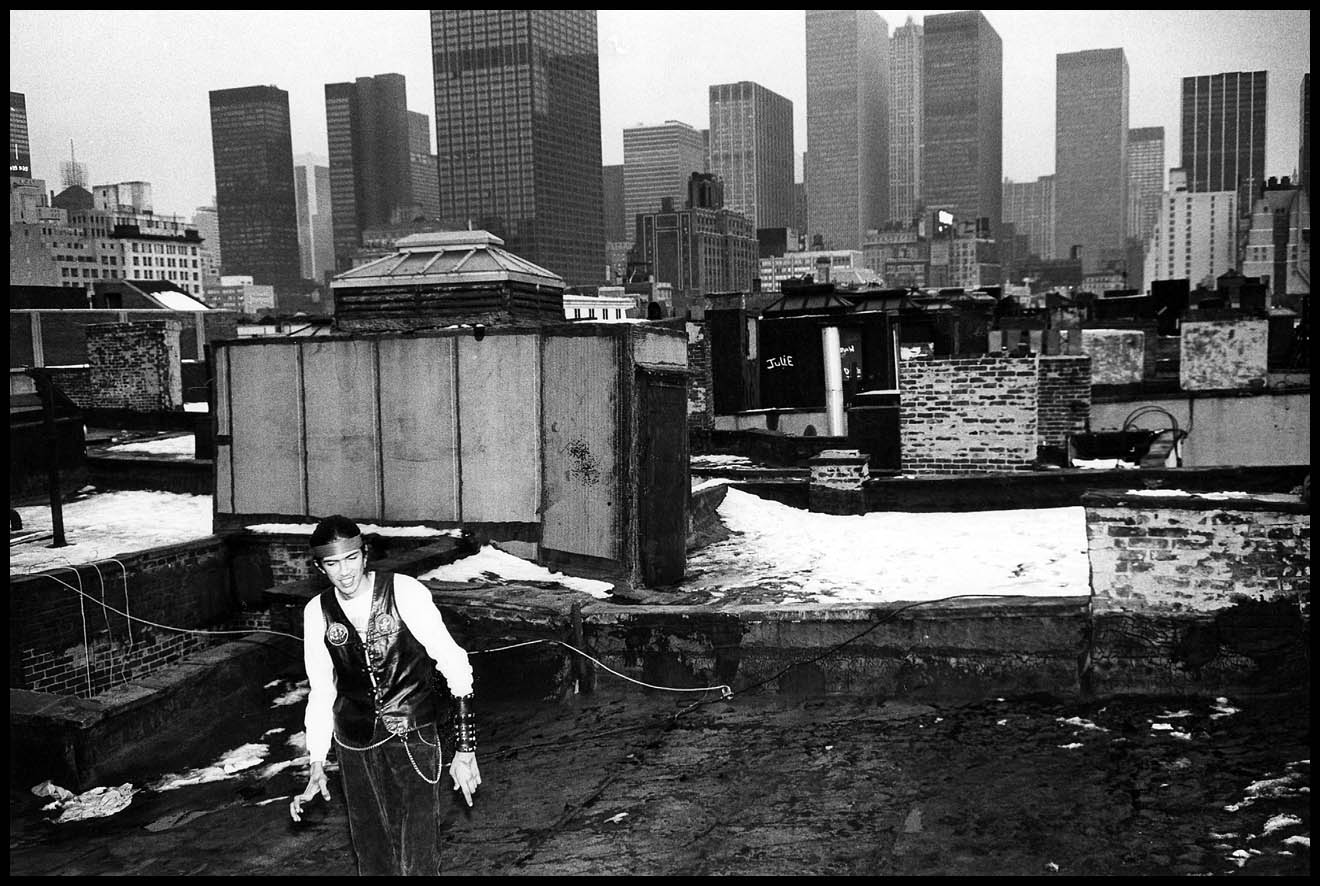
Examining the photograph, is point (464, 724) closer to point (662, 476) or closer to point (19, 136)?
point (662, 476)

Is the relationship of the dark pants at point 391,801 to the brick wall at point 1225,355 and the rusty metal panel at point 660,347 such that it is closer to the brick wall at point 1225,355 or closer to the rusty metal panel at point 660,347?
the rusty metal panel at point 660,347

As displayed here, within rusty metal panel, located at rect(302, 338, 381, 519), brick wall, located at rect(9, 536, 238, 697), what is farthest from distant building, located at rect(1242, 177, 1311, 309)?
brick wall, located at rect(9, 536, 238, 697)

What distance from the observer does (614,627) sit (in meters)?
7.73

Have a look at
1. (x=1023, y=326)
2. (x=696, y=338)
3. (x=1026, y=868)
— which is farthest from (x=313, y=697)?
(x=1023, y=326)

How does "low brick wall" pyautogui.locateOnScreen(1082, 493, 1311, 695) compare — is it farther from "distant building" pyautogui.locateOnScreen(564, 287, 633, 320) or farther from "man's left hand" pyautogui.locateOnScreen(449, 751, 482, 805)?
"distant building" pyautogui.locateOnScreen(564, 287, 633, 320)

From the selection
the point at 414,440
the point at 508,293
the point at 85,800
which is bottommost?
the point at 85,800

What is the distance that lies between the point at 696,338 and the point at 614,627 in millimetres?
15214

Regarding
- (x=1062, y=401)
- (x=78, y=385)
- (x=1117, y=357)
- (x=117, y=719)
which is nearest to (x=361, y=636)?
(x=117, y=719)

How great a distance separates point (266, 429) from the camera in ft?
35.8

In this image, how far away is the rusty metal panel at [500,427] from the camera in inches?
383

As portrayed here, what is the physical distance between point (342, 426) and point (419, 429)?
3.15ft

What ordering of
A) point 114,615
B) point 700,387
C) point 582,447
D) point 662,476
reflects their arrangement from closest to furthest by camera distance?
point 582,447 → point 662,476 → point 114,615 → point 700,387

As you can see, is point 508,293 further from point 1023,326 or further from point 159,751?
point 1023,326

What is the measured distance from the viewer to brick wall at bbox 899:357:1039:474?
12.9 metres
